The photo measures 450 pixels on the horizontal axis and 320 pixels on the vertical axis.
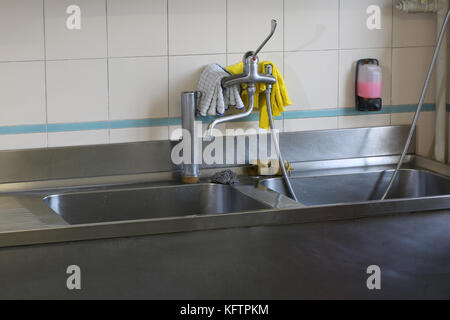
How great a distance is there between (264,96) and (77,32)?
66 centimetres

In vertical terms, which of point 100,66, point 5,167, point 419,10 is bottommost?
point 5,167

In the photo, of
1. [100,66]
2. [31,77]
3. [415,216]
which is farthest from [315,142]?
[31,77]

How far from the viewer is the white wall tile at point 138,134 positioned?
238cm

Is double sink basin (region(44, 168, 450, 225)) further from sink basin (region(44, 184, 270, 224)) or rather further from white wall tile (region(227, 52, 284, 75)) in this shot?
white wall tile (region(227, 52, 284, 75))

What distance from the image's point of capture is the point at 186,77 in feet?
7.99

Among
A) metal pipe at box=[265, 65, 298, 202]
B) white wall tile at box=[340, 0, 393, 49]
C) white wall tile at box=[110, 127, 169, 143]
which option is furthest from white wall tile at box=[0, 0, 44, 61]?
white wall tile at box=[340, 0, 393, 49]

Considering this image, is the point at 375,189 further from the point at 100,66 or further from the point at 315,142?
the point at 100,66

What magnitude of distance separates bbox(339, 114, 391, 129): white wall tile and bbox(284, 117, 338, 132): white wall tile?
3cm

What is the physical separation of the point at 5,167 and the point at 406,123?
4.88 ft

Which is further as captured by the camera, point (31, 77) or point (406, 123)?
point (406, 123)

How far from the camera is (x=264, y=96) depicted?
2.44 m

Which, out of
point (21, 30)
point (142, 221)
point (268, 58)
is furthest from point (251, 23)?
point (142, 221)

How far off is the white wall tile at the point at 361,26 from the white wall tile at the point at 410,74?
86mm

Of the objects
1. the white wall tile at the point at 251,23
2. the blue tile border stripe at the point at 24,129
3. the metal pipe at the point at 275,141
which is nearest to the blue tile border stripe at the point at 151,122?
the blue tile border stripe at the point at 24,129
